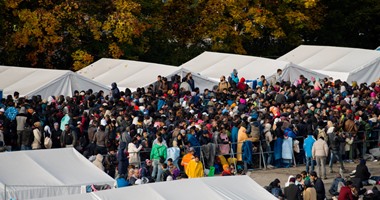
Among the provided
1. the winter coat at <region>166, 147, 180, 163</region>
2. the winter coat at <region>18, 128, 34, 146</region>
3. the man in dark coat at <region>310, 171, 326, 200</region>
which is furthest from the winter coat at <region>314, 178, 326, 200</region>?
the winter coat at <region>18, 128, 34, 146</region>

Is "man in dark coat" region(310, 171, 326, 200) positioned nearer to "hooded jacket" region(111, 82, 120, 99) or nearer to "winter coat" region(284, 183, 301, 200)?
"winter coat" region(284, 183, 301, 200)

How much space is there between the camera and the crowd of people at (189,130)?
32.6 meters

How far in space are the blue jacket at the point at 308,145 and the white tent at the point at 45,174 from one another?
292 inches

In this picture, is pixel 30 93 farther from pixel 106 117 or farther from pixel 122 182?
pixel 122 182

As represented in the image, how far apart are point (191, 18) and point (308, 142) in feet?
73.5

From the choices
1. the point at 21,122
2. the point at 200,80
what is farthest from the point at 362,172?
the point at 200,80

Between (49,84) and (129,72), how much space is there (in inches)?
201

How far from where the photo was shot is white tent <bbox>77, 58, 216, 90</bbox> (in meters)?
44.6

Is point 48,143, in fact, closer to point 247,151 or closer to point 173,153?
point 173,153

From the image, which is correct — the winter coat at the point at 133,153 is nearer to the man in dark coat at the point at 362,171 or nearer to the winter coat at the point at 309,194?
the man in dark coat at the point at 362,171

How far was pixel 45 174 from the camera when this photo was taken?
1110 inches

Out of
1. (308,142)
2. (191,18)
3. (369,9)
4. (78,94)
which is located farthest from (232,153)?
(369,9)

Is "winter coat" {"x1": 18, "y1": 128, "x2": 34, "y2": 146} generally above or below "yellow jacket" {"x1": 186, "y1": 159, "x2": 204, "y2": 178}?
above

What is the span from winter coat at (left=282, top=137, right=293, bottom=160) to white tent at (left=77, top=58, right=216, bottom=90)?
918cm
